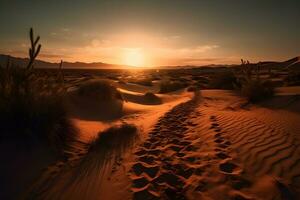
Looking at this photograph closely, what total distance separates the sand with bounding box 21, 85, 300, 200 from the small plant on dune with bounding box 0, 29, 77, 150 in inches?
22.5

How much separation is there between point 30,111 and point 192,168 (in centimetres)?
338

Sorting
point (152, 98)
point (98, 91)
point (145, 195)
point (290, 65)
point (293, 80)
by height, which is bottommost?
point (145, 195)

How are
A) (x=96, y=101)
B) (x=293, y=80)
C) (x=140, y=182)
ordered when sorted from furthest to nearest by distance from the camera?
(x=293, y=80) → (x=96, y=101) → (x=140, y=182)

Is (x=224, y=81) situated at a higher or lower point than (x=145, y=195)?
higher

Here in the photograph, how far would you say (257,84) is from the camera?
1098 cm

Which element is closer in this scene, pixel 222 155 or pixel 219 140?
pixel 222 155

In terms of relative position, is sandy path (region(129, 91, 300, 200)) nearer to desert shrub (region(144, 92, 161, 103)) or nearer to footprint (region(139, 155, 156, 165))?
footprint (region(139, 155, 156, 165))

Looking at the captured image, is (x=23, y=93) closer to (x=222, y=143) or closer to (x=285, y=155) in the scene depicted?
(x=222, y=143)

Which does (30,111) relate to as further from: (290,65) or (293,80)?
(290,65)

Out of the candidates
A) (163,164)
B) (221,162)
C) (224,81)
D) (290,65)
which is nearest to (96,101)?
(163,164)

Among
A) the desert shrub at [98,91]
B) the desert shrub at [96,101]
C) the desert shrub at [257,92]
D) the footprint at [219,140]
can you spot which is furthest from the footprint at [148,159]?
the desert shrub at [257,92]

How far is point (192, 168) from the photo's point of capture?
4.16 m

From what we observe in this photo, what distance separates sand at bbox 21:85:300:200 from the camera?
338 centimetres

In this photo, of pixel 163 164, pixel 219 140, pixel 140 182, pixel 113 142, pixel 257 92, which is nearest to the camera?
pixel 140 182
